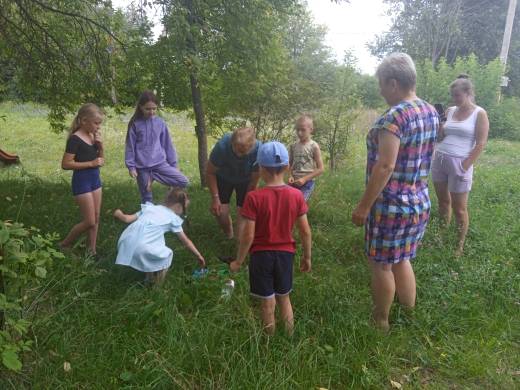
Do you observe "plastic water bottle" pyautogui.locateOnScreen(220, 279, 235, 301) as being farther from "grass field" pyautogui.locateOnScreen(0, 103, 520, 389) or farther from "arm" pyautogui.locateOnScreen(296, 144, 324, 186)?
"arm" pyautogui.locateOnScreen(296, 144, 324, 186)

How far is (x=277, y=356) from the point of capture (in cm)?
270

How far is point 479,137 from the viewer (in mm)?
4262

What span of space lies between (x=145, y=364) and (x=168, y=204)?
1488 mm

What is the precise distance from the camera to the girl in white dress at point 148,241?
3.27 metres

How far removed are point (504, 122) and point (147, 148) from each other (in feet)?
56.7

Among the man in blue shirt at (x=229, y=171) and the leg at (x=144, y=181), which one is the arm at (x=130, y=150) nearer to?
the leg at (x=144, y=181)

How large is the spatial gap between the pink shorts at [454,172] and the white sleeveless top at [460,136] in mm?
66

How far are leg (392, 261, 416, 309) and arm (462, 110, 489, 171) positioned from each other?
1808mm

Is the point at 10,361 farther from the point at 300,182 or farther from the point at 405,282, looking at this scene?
the point at 300,182

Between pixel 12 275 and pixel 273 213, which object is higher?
pixel 273 213

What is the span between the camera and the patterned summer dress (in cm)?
260

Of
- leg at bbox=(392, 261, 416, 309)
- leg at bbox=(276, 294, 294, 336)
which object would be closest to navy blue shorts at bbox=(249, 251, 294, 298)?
leg at bbox=(276, 294, 294, 336)

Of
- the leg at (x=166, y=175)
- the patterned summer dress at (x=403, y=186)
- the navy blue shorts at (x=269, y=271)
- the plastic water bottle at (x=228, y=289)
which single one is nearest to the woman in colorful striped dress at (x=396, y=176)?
the patterned summer dress at (x=403, y=186)

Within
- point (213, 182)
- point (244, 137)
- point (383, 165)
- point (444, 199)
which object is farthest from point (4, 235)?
point (444, 199)
